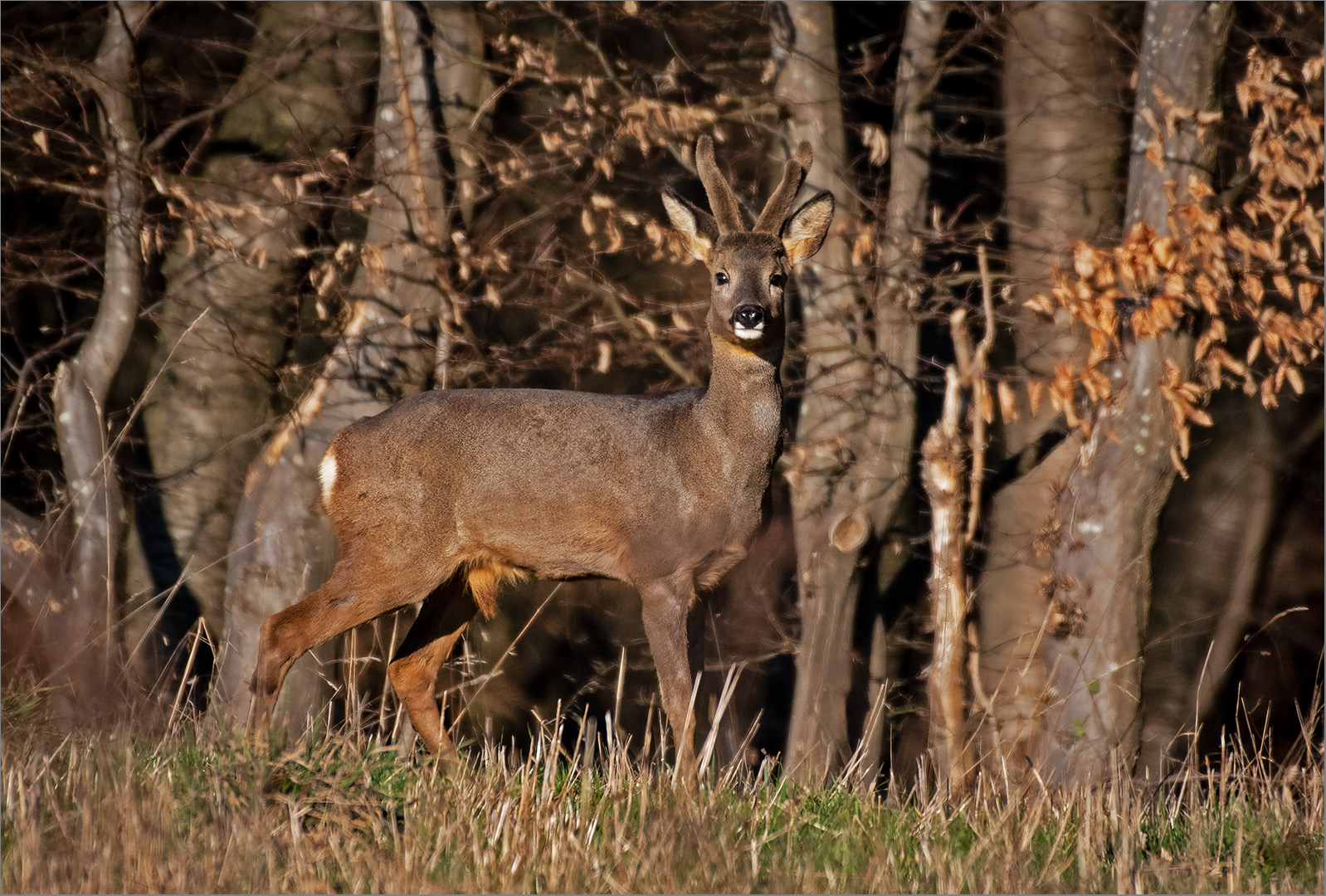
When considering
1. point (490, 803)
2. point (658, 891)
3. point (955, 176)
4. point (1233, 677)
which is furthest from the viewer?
point (1233, 677)

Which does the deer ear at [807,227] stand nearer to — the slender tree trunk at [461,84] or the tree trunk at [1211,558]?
the slender tree trunk at [461,84]

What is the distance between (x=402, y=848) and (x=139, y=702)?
243 centimetres

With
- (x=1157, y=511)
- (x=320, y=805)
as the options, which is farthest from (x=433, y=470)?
(x=1157, y=511)

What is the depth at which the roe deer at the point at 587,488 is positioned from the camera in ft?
17.9

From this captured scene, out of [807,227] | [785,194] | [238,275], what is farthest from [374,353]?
[785,194]

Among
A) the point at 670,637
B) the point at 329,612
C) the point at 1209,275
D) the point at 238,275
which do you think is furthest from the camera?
the point at 238,275

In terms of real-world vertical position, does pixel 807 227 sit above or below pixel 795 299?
above

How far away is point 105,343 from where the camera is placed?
8.28 metres

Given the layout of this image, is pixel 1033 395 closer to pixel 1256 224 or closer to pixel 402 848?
pixel 1256 224

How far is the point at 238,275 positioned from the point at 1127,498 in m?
5.22

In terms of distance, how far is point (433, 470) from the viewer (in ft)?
18.4

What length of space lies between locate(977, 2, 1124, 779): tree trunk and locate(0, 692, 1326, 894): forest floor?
3687 mm

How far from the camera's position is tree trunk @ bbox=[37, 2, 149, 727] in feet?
26.3

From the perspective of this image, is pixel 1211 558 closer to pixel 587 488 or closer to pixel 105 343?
pixel 587 488
